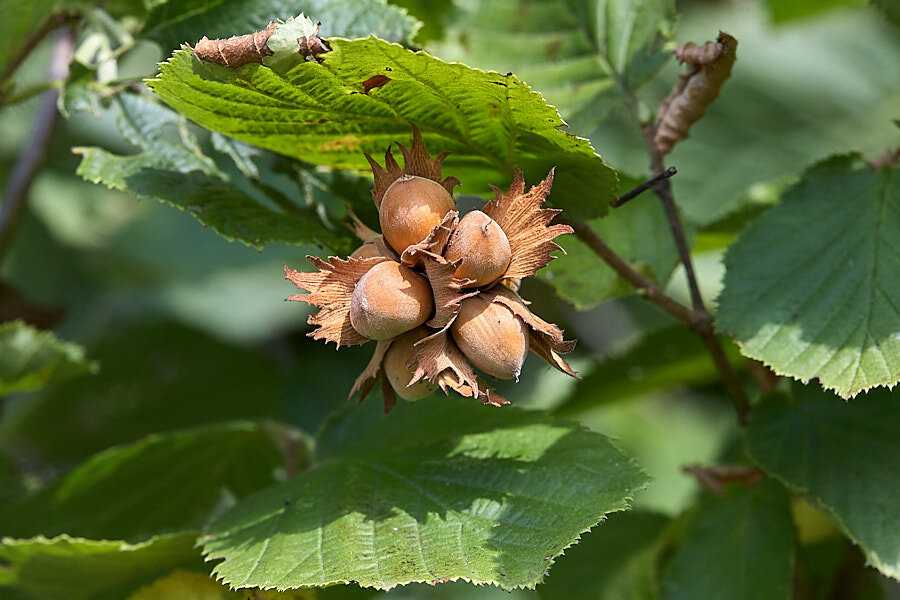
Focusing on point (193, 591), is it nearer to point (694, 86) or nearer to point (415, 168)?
point (415, 168)

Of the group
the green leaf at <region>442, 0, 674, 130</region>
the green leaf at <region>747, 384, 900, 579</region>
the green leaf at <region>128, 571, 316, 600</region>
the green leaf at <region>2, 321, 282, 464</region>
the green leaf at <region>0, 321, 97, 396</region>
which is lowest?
the green leaf at <region>2, 321, 282, 464</region>

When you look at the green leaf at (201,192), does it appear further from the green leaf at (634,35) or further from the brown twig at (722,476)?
the brown twig at (722,476)

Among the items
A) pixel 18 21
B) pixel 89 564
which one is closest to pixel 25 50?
pixel 18 21

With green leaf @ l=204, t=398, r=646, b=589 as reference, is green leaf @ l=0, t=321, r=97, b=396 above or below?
below

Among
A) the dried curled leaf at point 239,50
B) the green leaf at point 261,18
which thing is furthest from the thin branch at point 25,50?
the dried curled leaf at point 239,50

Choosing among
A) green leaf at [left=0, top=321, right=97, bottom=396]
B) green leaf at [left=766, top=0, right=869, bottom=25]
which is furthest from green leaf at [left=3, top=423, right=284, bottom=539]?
green leaf at [left=766, top=0, right=869, bottom=25]

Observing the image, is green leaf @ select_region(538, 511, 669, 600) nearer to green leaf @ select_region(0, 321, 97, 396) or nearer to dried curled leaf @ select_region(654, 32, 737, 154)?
dried curled leaf @ select_region(654, 32, 737, 154)
